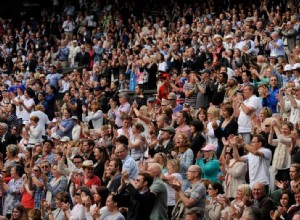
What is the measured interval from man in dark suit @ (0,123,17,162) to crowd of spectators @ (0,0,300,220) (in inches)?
1.3

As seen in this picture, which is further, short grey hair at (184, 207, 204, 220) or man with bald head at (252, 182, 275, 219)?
man with bald head at (252, 182, 275, 219)

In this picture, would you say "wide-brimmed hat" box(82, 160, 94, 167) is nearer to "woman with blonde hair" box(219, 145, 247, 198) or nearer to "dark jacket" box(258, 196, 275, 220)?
"woman with blonde hair" box(219, 145, 247, 198)

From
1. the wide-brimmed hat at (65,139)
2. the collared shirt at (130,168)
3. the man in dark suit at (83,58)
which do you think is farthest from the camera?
the man in dark suit at (83,58)

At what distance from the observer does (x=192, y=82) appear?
794 inches

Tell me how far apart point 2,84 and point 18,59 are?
3.60m

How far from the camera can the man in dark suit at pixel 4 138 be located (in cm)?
1955

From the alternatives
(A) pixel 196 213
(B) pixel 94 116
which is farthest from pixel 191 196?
(B) pixel 94 116

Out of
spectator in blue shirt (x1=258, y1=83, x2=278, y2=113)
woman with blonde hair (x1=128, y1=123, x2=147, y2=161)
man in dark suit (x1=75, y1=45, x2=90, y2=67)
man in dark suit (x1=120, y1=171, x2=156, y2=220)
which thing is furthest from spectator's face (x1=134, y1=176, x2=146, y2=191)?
man in dark suit (x1=75, y1=45, x2=90, y2=67)

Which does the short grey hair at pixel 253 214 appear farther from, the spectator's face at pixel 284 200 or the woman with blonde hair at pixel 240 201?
the spectator's face at pixel 284 200

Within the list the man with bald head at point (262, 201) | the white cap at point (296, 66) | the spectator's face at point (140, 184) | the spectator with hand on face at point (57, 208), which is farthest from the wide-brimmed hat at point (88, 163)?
the white cap at point (296, 66)

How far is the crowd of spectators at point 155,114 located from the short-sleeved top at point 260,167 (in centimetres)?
2

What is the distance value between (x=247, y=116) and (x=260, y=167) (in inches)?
101

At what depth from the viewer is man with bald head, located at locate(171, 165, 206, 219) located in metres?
12.0

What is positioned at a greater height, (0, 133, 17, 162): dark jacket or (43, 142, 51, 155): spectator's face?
(43, 142, 51, 155): spectator's face
